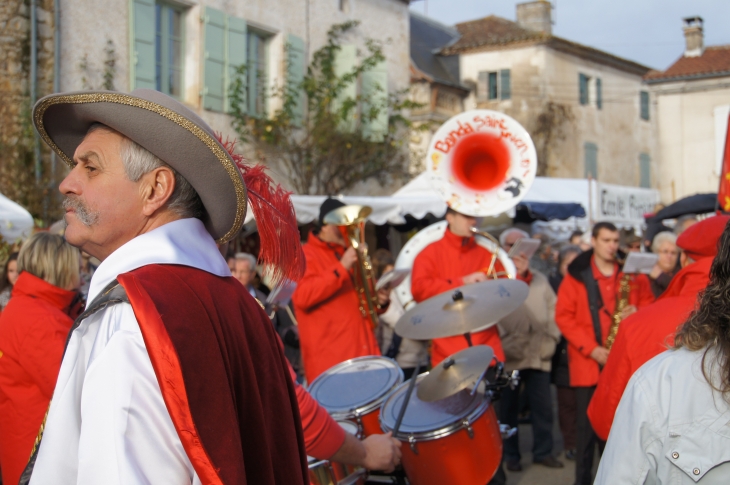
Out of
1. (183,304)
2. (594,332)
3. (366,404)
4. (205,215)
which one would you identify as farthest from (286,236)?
(594,332)

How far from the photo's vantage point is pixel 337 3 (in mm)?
14289

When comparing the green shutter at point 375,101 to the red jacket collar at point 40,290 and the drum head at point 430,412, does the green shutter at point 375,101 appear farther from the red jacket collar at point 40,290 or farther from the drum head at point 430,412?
the red jacket collar at point 40,290

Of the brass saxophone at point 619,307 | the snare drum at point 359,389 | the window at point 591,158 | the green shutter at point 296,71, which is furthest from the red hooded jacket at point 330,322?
the window at point 591,158

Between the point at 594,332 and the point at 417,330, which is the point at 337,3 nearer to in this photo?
the point at 594,332

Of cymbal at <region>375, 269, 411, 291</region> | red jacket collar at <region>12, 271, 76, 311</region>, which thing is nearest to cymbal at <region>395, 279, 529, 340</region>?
cymbal at <region>375, 269, 411, 291</region>

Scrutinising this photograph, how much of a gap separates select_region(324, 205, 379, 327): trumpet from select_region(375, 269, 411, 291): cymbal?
0.25 ft

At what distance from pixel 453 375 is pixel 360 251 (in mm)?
1687

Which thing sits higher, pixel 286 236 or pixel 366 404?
pixel 286 236

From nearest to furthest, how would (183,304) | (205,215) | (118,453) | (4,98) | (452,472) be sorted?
1. (118,453)
2. (183,304)
3. (205,215)
4. (452,472)
5. (4,98)

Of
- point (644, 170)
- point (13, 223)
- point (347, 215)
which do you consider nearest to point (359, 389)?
point (347, 215)

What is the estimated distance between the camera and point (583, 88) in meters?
27.5

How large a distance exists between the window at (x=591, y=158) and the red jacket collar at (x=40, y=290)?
25.8 meters

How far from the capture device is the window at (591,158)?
27484 millimetres

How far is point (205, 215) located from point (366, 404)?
224 centimetres
